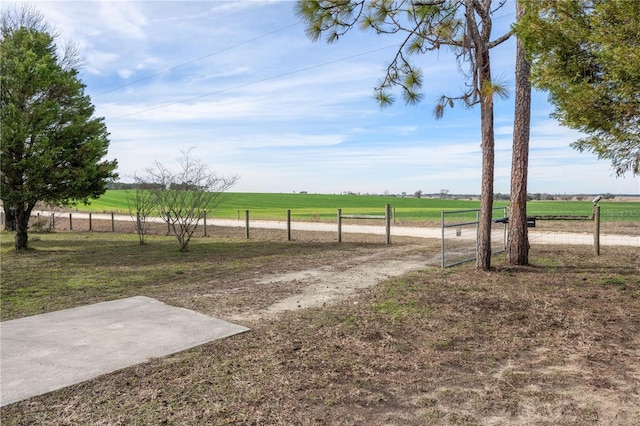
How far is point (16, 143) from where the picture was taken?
10.6 m

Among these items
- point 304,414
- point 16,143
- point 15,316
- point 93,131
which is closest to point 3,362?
point 15,316

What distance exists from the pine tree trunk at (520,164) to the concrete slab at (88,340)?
589cm

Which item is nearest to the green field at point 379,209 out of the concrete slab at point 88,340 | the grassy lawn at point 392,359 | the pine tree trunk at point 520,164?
the pine tree trunk at point 520,164

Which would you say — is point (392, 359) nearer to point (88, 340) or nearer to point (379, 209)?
point (88, 340)

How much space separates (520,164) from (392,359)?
5.65 metres

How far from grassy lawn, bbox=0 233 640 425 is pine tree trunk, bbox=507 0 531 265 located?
91 centimetres

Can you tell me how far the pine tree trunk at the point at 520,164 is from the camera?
7566 millimetres

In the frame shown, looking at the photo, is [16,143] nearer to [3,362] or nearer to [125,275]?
[125,275]

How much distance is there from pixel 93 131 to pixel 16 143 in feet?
6.63

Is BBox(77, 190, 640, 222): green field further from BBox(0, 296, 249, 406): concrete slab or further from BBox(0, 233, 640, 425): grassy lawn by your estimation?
BBox(0, 296, 249, 406): concrete slab

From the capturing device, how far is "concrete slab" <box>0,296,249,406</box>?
321 cm

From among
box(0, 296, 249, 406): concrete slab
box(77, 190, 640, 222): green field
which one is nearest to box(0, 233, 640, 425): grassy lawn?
box(0, 296, 249, 406): concrete slab

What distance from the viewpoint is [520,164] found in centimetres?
777

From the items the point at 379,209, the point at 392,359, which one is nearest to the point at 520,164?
the point at 392,359
